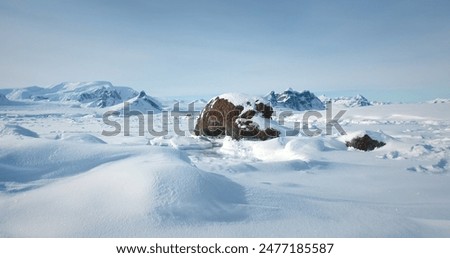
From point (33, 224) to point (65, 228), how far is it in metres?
0.34

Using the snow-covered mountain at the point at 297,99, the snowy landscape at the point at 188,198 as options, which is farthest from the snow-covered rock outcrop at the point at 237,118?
the snow-covered mountain at the point at 297,99

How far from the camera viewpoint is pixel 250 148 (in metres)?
8.40

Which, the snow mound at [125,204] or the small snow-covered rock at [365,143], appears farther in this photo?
the small snow-covered rock at [365,143]

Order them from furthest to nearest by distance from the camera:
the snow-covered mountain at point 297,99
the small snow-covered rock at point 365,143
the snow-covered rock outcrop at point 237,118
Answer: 1. the snow-covered mountain at point 297,99
2. the snow-covered rock outcrop at point 237,118
3. the small snow-covered rock at point 365,143

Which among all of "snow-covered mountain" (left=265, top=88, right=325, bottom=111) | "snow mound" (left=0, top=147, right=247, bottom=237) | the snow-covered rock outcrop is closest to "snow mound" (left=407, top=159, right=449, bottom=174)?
"snow mound" (left=0, top=147, right=247, bottom=237)

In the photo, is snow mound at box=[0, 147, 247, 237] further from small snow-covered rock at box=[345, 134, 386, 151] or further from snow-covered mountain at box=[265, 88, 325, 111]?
snow-covered mountain at box=[265, 88, 325, 111]

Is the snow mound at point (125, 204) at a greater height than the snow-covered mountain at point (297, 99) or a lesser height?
lesser

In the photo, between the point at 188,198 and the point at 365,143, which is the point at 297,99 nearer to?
the point at 365,143

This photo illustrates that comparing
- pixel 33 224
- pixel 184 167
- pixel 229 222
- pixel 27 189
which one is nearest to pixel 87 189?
pixel 33 224

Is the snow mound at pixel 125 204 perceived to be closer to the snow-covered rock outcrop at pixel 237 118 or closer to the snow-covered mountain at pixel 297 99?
the snow-covered rock outcrop at pixel 237 118

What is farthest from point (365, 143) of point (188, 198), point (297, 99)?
point (297, 99)

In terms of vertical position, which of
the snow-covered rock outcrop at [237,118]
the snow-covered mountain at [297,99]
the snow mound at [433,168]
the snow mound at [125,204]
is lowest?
the snow mound at [433,168]

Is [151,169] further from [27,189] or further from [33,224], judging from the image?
[27,189]

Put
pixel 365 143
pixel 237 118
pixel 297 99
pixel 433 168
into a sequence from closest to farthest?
1. pixel 433 168
2. pixel 365 143
3. pixel 237 118
4. pixel 297 99
